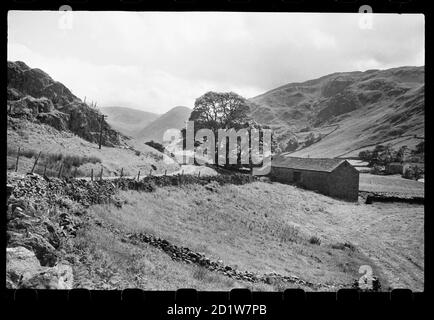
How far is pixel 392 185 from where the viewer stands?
49.0 m

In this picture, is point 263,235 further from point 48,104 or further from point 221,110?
point 48,104

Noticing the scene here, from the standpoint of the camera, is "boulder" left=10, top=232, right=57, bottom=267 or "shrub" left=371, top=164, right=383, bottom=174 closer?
"boulder" left=10, top=232, right=57, bottom=267

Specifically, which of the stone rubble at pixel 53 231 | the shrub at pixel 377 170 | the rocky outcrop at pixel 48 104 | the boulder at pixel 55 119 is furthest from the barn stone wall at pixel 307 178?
the boulder at pixel 55 119

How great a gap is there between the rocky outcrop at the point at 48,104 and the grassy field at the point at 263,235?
21663mm

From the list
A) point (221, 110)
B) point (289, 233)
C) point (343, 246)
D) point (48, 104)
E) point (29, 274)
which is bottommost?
point (343, 246)

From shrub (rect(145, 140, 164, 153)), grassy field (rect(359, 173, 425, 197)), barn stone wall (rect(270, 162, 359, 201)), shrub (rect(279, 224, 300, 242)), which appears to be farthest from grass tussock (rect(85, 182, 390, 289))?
shrub (rect(145, 140, 164, 153))

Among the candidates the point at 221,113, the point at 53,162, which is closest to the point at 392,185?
the point at 221,113

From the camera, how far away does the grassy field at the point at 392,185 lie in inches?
1703

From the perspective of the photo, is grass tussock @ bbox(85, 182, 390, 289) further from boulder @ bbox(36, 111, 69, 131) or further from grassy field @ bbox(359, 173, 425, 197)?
boulder @ bbox(36, 111, 69, 131)

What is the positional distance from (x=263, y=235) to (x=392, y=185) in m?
39.6

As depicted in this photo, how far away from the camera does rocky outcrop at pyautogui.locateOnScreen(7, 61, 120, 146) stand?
35.2 metres

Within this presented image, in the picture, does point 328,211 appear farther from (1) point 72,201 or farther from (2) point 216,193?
(1) point 72,201
